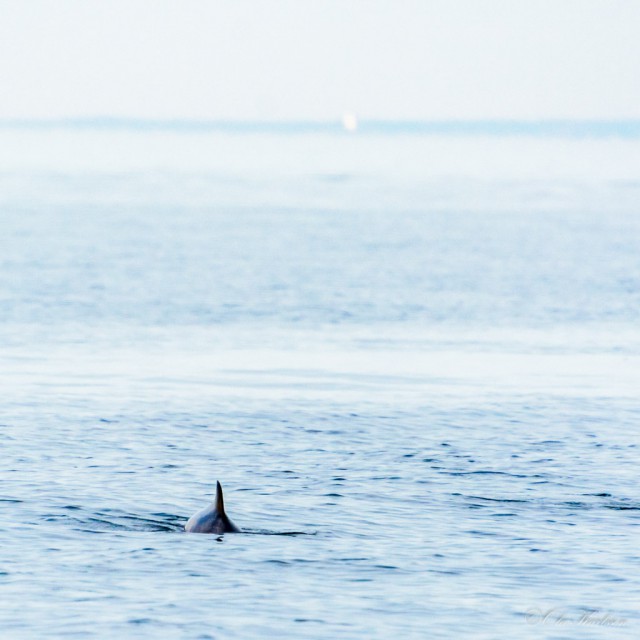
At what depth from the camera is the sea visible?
51.1 ft

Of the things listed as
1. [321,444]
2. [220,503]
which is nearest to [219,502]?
[220,503]

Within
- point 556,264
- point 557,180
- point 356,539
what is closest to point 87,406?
point 356,539

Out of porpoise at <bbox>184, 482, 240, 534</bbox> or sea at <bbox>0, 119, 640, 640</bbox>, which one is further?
porpoise at <bbox>184, 482, 240, 534</bbox>

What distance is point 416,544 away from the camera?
17.9 m

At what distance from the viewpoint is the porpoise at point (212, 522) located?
1795 centimetres

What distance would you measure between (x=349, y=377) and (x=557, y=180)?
391 ft

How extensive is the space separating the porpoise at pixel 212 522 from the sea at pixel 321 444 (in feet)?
0.56

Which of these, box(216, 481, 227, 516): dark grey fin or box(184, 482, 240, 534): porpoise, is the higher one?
box(216, 481, 227, 516): dark grey fin

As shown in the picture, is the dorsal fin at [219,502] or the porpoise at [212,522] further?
the porpoise at [212,522]

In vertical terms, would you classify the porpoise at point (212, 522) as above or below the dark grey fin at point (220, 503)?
below

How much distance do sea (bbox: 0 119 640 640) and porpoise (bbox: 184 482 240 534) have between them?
6.8 inches

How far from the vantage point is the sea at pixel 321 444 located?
1556 centimetres

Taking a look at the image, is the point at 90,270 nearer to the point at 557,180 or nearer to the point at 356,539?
the point at 356,539

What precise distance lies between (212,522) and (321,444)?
21.1 feet
